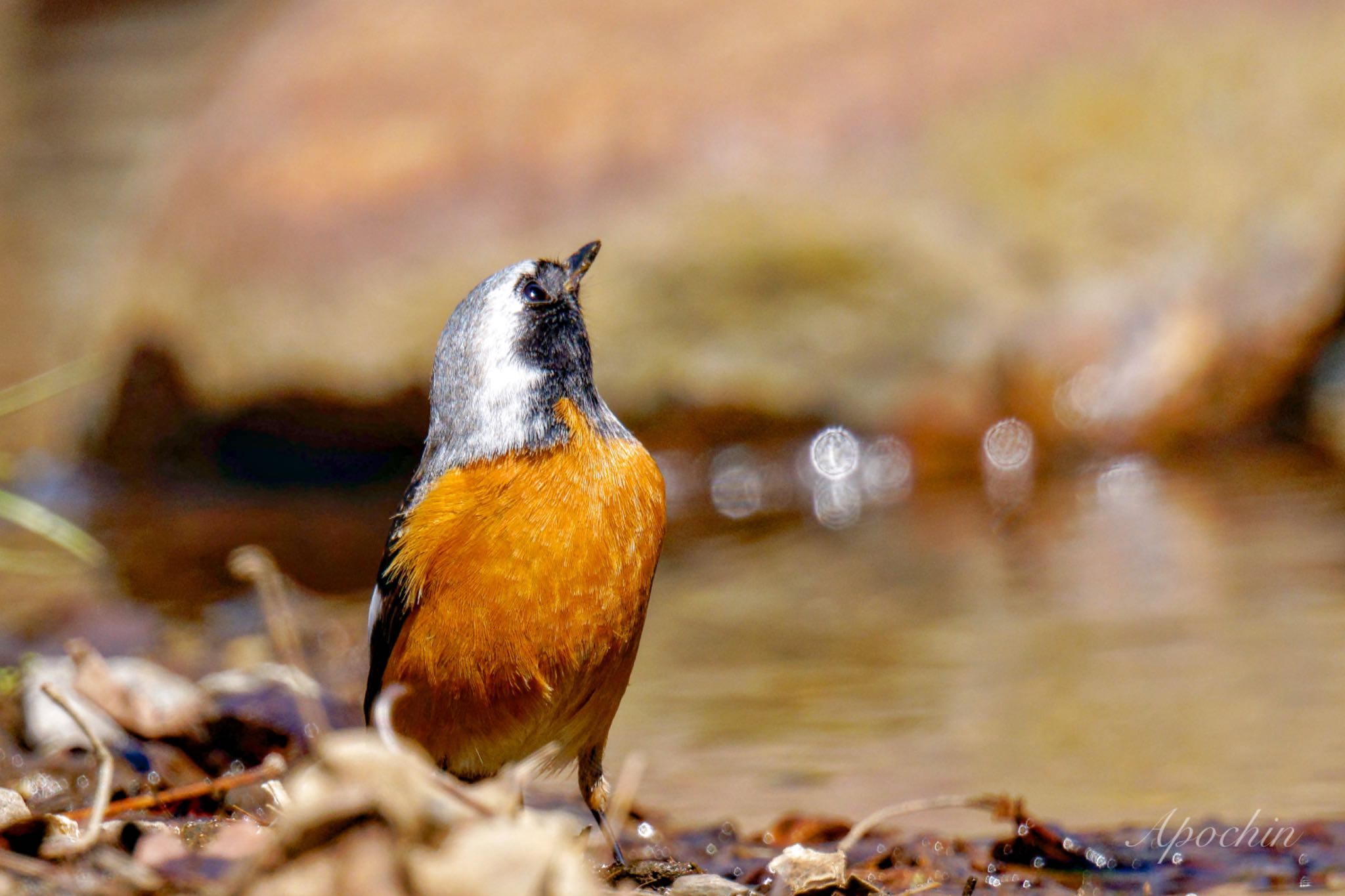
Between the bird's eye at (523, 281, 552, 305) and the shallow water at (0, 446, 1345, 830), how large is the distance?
1.40 meters

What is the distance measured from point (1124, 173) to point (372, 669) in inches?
293

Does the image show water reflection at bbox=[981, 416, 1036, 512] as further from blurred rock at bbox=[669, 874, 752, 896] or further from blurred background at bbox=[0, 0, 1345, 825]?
blurred rock at bbox=[669, 874, 752, 896]

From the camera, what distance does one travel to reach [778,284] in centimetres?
996

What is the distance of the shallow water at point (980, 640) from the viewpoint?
4.38 meters

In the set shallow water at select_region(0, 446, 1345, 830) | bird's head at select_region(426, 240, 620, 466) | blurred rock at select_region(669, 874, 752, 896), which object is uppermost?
bird's head at select_region(426, 240, 620, 466)

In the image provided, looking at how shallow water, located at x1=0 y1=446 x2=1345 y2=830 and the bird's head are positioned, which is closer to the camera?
the bird's head

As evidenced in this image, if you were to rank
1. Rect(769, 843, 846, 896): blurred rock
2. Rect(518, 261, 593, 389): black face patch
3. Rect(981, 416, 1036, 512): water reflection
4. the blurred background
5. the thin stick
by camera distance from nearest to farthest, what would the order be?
Rect(769, 843, 846, 896): blurred rock
the thin stick
Rect(518, 261, 593, 389): black face patch
the blurred background
Rect(981, 416, 1036, 512): water reflection

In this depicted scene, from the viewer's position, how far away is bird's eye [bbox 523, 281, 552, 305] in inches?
167

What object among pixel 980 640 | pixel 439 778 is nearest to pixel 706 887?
pixel 439 778

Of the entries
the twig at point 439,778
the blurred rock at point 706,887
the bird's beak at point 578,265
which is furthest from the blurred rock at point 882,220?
the twig at point 439,778

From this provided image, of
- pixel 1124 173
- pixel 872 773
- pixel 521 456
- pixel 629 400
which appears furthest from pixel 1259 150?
pixel 521 456

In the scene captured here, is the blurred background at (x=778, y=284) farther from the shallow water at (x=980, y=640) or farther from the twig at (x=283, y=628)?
the twig at (x=283, y=628)

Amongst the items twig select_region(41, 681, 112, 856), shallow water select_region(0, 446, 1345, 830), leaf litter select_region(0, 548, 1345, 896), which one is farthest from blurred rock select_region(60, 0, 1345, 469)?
twig select_region(41, 681, 112, 856)
